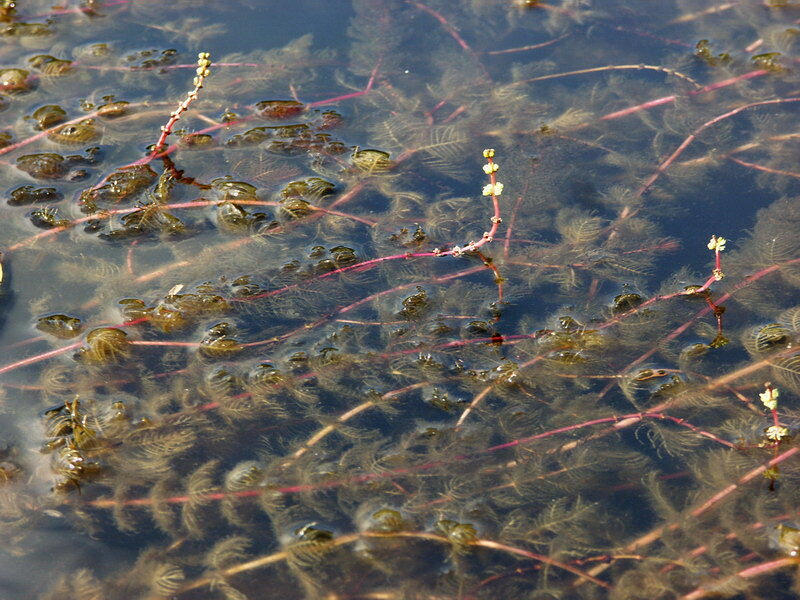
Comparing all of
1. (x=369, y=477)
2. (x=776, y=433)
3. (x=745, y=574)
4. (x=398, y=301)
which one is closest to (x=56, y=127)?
(x=398, y=301)

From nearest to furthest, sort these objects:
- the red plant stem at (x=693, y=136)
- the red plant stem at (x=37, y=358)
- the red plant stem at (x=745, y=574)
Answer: the red plant stem at (x=745, y=574)
the red plant stem at (x=37, y=358)
the red plant stem at (x=693, y=136)

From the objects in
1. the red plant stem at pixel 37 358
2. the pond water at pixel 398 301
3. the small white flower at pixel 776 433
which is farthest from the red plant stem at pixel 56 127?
the small white flower at pixel 776 433

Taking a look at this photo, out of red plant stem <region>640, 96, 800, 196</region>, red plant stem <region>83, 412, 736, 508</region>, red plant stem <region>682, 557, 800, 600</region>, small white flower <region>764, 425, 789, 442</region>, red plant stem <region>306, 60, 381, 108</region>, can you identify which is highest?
red plant stem <region>306, 60, 381, 108</region>

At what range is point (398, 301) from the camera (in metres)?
4.14

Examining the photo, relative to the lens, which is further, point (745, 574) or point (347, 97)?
point (347, 97)

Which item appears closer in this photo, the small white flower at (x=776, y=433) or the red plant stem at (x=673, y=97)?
the small white flower at (x=776, y=433)

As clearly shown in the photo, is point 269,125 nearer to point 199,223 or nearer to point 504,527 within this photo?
point 199,223

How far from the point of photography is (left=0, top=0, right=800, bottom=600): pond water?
11.0 ft

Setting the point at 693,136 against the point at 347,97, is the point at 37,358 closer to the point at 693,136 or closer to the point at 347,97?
the point at 347,97

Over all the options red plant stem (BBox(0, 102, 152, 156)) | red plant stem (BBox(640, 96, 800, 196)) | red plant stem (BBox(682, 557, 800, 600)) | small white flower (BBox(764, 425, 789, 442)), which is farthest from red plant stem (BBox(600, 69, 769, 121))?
red plant stem (BBox(0, 102, 152, 156))

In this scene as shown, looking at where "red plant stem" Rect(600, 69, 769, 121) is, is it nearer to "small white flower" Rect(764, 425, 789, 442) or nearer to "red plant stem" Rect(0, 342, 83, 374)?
"small white flower" Rect(764, 425, 789, 442)

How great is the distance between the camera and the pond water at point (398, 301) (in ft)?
11.0

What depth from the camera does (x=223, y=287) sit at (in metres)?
4.20

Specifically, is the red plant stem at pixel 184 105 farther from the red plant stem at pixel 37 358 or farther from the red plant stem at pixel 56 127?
the red plant stem at pixel 37 358
